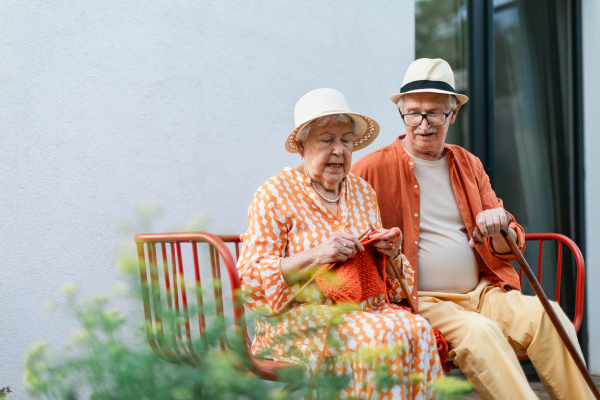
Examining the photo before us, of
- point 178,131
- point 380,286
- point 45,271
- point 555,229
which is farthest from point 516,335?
point 555,229

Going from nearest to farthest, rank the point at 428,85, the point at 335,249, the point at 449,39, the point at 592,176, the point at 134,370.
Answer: the point at 134,370, the point at 335,249, the point at 428,85, the point at 449,39, the point at 592,176

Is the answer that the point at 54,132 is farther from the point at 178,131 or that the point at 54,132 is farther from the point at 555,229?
the point at 555,229

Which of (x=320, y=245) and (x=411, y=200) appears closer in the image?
(x=320, y=245)

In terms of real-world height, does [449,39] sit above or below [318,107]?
above

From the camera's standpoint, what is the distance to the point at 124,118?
99.4 inches

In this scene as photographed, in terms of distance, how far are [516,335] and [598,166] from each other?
2097mm

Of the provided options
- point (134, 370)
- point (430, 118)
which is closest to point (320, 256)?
point (430, 118)

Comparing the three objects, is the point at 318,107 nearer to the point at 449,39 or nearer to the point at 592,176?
the point at 449,39

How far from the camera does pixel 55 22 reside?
2.39 metres

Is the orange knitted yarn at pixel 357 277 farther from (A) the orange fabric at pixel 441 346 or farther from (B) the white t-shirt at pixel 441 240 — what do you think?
(B) the white t-shirt at pixel 441 240

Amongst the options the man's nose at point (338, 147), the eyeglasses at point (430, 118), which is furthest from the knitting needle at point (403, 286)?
the eyeglasses at point (430, 118)

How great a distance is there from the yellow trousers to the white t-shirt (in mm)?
56

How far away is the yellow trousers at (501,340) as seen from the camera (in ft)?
6.69

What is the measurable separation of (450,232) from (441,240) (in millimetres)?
58
